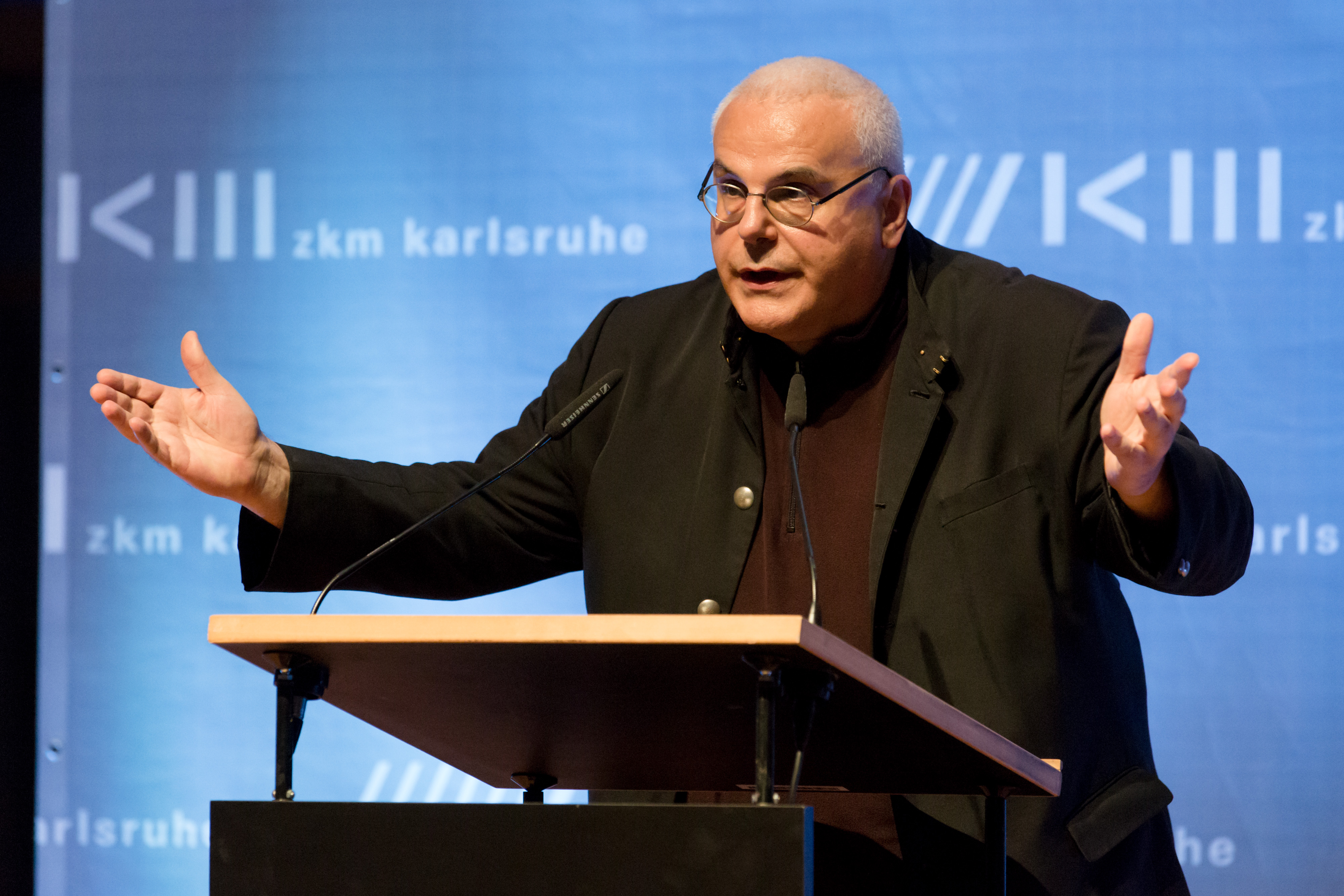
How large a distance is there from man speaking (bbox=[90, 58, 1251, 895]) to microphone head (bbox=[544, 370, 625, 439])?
0.25m

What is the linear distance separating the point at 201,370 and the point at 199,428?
70mm

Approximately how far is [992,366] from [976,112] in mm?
979

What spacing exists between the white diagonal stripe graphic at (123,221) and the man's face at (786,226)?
1632mm

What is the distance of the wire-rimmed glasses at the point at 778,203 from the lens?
1.97m

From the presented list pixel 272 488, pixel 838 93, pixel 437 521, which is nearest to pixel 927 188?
pixel 838 93

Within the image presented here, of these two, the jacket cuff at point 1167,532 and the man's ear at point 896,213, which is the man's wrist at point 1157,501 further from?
the man's ear at point 896,213

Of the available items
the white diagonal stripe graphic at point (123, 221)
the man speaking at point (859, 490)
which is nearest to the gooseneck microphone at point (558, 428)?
the man speaking at point (859, 490)

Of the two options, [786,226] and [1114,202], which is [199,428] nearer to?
[786,226]

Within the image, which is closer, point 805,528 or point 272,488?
point 805,528

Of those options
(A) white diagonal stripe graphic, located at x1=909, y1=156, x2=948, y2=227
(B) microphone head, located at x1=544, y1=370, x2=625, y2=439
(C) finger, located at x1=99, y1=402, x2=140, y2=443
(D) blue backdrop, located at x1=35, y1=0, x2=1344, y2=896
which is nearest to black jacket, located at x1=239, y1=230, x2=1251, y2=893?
(C) finger, located at x1=99, y1=402, x2=140, y2=443

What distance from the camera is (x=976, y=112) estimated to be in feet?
A: 9.17

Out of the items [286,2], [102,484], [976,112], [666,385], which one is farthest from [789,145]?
[102,484]

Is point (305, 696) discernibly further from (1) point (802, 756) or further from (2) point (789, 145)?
(2) point (789, 145)

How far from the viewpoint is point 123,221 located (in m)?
3.15
